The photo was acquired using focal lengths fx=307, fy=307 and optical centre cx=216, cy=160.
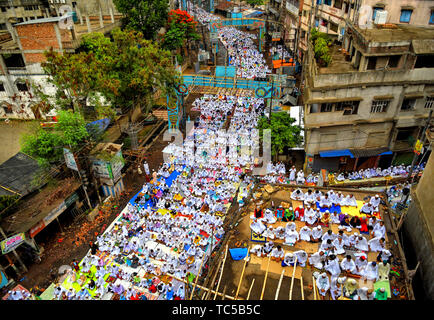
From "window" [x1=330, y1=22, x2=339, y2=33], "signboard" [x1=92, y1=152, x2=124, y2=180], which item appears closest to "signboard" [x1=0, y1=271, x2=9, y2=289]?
"signboard" [x1=92, y1=152, x2=124, y2=180]

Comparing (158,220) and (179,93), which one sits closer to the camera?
(158,220)

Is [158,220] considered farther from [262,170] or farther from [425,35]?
[425,35]

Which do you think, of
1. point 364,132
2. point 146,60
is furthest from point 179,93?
point 364,132

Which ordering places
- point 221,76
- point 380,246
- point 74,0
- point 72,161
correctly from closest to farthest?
point 380,246 < point 72,161 < point 221,76 < point 74,0

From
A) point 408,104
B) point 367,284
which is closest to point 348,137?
point 408,104

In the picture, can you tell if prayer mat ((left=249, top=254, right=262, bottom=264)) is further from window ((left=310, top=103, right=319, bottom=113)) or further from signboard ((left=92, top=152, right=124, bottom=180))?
signboard ((left=92, top=152, right=124, bottom=180))

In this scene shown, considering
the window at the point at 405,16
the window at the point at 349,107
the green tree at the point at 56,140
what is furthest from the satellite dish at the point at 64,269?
the window at the point at 405,16
